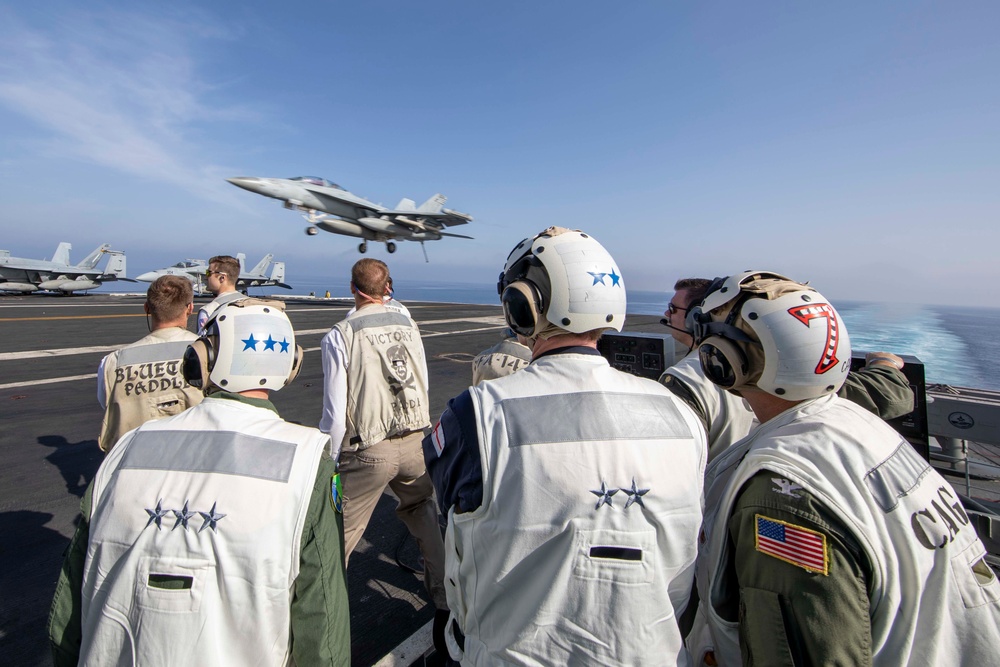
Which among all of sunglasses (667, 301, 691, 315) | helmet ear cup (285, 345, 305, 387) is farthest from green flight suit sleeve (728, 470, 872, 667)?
sunglasses (667, 301, 691, 315)

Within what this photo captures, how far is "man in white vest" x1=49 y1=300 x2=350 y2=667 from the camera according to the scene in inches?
53.2

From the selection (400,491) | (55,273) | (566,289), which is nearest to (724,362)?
(566,289)

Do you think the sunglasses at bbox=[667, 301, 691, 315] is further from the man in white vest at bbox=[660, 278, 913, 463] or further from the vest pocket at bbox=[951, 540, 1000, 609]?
the vest pocket at bbox=[951, 540, 1000, 609]

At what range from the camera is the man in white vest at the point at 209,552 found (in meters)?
1.35

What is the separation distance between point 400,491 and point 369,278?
1570 mm

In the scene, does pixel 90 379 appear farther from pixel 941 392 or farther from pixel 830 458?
pixel 941 392

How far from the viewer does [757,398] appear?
160cm

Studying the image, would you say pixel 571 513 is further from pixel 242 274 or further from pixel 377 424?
pixel 242 274

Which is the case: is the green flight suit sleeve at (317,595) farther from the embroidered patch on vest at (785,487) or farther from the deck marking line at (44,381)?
the deck marking line at (44,381)

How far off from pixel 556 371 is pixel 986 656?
1349 mm

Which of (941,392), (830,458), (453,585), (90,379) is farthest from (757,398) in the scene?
(90,379)

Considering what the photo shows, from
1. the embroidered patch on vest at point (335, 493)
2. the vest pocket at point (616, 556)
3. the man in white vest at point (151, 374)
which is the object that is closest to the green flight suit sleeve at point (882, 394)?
the vest pocket at point (616, 556)

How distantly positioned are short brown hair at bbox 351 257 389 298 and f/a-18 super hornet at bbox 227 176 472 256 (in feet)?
79.2

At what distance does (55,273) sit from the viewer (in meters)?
35.8
